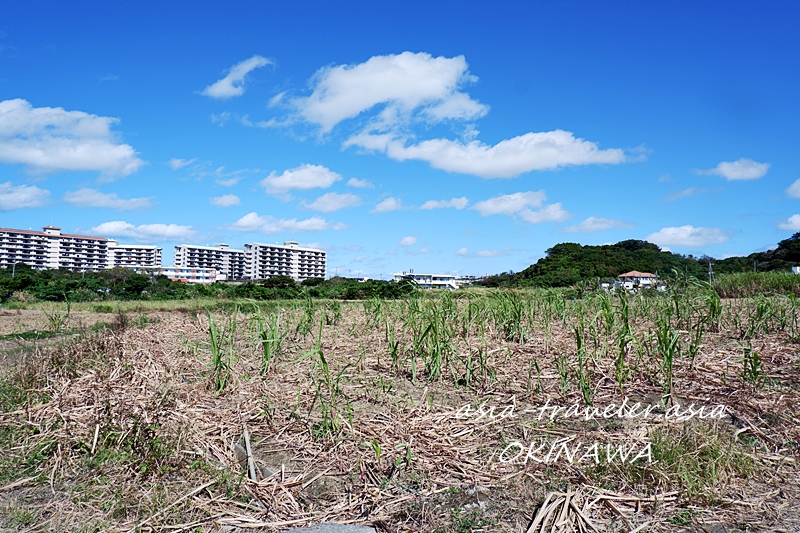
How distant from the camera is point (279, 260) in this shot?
80250 mm

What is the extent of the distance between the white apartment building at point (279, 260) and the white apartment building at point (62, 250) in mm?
13915

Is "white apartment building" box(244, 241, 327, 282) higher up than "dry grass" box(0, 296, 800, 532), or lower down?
higher up

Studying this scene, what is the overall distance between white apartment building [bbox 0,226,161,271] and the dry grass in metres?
67.8

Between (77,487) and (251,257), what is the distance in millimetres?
81969

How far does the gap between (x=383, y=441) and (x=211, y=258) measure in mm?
85613

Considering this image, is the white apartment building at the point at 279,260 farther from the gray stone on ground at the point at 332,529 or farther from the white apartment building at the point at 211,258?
the gray stone on ground at the point at 332,529

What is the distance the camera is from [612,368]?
12.2 feet

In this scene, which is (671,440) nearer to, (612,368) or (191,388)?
(612,368)

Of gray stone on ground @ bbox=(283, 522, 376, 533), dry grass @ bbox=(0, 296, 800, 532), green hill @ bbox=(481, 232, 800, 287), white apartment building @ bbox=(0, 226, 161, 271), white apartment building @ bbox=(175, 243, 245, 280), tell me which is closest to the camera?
gray stone on ground @ bbox=(283, 522, 376, 533)

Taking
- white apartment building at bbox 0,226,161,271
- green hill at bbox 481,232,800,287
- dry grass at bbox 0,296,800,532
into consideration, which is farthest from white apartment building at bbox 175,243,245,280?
dry grass at bbox 0,296,800,532

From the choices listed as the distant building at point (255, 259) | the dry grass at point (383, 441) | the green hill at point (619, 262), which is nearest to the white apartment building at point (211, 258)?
the distant building at point (255, 259)

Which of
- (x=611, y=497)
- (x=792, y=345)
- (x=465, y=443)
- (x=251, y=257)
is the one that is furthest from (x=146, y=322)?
(x=251, y=257)

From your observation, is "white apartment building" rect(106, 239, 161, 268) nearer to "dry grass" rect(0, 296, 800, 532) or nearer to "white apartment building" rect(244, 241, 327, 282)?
"white apartment building" rect(244, 241, 327, 282)

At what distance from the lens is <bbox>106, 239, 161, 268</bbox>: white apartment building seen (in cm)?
7688
